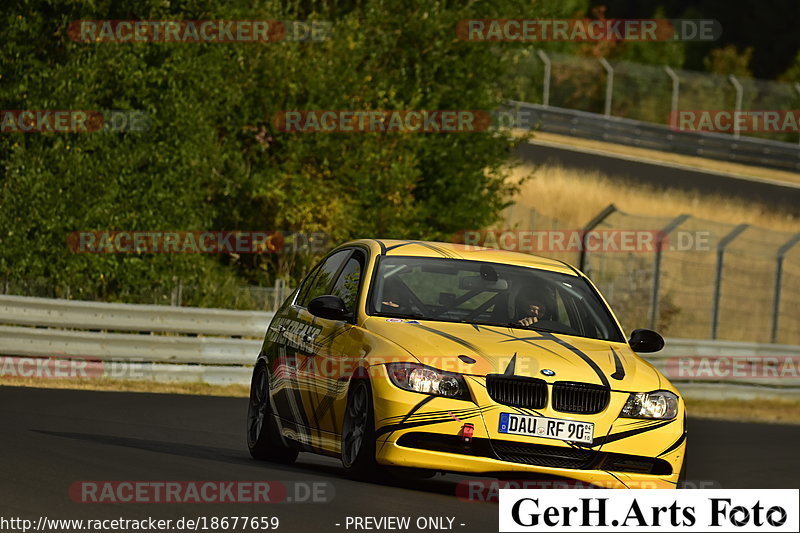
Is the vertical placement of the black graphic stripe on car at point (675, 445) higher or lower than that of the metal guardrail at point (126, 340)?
higher

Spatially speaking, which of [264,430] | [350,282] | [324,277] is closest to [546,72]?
[324,277]

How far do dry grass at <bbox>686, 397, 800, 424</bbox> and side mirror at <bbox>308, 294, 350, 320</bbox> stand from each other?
12730 millimetres

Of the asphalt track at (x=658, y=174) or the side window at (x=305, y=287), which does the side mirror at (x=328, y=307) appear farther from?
the asphalt track at (x=658, y=174)

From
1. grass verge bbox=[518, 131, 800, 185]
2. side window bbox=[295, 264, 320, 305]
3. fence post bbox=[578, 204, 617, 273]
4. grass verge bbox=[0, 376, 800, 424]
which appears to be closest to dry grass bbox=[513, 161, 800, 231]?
grass verge bbox=[518, 131, 800, 185]

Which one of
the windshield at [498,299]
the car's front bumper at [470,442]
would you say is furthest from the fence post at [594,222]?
the car's front bumper at [470,442]

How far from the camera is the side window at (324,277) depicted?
1154cm

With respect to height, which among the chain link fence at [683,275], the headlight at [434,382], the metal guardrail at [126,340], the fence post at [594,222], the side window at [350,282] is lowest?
the chain link fence at [683,275]

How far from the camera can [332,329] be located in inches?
414

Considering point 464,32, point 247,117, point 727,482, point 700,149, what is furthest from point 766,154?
point 727,482

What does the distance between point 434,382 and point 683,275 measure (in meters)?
36.4

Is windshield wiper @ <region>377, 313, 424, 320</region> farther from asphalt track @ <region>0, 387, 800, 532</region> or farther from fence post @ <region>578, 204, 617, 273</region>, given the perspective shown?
fence post @ <region>578, 204, 617, 273</region>

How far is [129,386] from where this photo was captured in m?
20.3

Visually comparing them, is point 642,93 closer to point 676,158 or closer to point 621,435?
point 676,158

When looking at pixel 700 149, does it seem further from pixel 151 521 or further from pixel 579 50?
pixel 151 521
